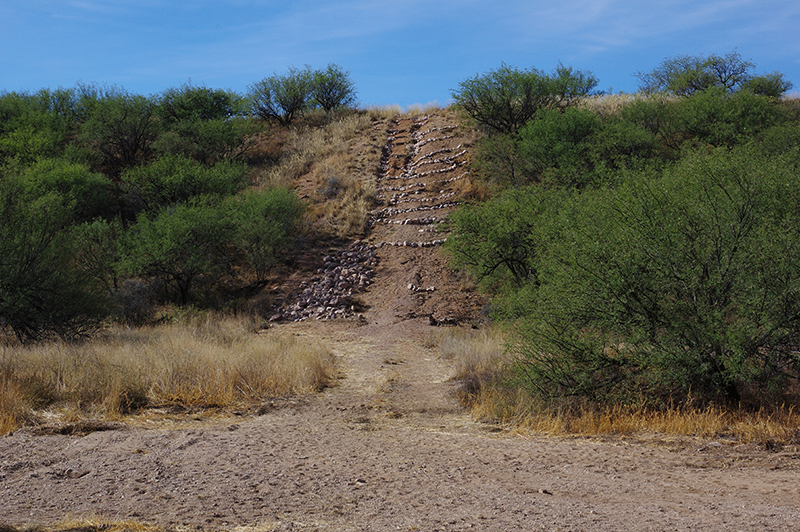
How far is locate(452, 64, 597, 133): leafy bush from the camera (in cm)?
3200

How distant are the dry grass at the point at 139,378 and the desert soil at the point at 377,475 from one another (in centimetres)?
61

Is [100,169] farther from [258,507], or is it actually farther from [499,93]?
[258,507]

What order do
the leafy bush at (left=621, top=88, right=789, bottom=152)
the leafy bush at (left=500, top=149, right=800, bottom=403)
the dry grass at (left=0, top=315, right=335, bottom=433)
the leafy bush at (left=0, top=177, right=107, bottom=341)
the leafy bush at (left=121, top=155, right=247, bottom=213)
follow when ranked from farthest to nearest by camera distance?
the leafy bush at (left=121, top=155, right=247, bottom=213), the leafy bush at (left=621, top=88, right=789, bottom=152), the leafy bush at (left=0, top=177, right=107, bottom=341), the dry grass at (left=0, top=315, right=335, bottom=433), the leafy bush at (left=500, top=149, right=800, bottom=403)

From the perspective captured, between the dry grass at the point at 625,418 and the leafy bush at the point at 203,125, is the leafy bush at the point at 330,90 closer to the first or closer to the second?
the leafy bush at the point at 203,125

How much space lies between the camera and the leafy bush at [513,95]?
32.0 m

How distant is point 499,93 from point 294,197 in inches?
545

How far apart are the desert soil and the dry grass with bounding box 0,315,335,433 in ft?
2.01

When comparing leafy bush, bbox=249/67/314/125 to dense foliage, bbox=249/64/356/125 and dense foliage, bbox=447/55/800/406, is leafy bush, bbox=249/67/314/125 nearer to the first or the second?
dense foliage, bbox=249/64/356/125

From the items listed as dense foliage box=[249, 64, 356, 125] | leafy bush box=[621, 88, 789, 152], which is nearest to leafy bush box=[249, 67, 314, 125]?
dense foliage box=[249, 64, 356, 125]

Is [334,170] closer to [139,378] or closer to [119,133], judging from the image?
[119,133]

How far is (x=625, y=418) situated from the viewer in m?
7.84

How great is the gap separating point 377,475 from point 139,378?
5.44 meters

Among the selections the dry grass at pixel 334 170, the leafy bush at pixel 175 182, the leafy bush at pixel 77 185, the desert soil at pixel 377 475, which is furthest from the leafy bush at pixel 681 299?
the leafy bush at pixel 77 185

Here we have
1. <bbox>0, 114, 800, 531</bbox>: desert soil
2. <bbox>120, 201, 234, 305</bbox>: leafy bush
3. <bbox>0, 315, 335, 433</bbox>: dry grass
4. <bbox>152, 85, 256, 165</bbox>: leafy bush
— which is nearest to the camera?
<bbox>0, 114, 800, 531</bbox>: desert soil
